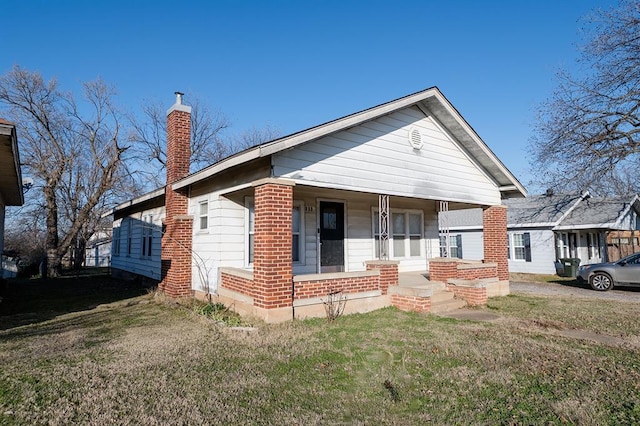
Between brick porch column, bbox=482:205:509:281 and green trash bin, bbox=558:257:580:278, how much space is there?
840 cm

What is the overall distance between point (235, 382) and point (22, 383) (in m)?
2.38

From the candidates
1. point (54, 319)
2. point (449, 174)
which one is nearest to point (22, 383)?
point (54, 319)

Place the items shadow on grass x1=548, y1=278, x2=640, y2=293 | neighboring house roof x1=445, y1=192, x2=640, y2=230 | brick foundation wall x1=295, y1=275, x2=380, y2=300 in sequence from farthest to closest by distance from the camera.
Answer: neighboring house roof x1=445, y1=192, x2=640, y2=230 < shadow on grass x1=548, y1=278, x2=640, y2=293 < brick foundation wall x1=295, y1=275, x2=380, y2=300

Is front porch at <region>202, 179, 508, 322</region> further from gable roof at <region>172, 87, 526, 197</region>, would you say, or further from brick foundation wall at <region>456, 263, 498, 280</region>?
gable roof at <region>172, 87, 526, 197</region>

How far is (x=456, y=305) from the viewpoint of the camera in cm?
898

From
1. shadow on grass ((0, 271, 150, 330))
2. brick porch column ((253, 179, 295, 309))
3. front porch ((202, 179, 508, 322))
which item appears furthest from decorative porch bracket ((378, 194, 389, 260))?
shadow on grass ((0, 271, 150, 330))

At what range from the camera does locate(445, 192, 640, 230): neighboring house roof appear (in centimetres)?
1881

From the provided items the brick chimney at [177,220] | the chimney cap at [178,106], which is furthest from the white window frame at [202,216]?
the chimney cap at [178,106]

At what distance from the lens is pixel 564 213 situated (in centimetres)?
1970

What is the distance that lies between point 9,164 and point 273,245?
6.13 metres

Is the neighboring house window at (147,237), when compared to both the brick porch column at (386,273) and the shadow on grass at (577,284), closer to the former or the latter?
the brick porch column at (386,273)

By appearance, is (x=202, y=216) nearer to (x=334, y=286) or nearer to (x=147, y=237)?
(x=334, y=286)

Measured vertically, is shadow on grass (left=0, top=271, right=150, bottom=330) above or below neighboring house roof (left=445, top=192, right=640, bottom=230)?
below

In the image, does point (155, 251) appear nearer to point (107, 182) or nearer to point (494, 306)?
point (494, 306)
